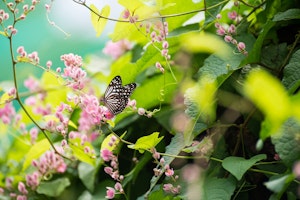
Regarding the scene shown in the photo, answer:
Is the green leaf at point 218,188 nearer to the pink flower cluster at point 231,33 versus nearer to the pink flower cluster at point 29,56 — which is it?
the pink flower cluster at point 231,33

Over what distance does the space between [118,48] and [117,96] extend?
617mm

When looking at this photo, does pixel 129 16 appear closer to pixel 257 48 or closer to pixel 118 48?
pixel 257 48

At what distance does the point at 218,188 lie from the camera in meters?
0.72

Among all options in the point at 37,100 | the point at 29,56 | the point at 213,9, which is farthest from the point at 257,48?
the point at 37,100

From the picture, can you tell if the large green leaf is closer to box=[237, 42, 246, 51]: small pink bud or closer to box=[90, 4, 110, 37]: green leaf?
box=[237, 42, 246, 51]: small pink bud

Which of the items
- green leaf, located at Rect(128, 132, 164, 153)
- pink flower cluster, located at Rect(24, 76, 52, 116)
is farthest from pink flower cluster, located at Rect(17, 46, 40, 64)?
pink flower cluster, located at Rect(24, 76, 52, 116)

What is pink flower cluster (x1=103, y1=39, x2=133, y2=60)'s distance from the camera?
1428mm

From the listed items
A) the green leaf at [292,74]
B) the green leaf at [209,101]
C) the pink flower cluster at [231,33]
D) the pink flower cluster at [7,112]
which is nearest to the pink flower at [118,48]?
the pink flower cluster at [7,112]

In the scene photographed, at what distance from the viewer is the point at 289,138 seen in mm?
625

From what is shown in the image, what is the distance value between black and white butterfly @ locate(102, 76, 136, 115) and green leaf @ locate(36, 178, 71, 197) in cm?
34

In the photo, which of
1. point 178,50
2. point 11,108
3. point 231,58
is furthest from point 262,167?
point 11,108

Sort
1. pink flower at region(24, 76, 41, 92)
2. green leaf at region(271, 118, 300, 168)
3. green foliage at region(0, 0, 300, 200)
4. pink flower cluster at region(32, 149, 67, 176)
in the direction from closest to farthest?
green leaf at region(271, 118, 300, 168) < green foliage at region(0, 0, 300, 200) < pink flower cluster at region(32, 149, 67, 176) < pink flower at region(24, 76, 41, 92)

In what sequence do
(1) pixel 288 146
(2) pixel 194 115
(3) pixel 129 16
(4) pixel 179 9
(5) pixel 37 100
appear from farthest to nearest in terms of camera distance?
(5) pixel 37 100, (4) pixel 179 9, (3) pixel 129 16, (2) pixel 194 115, (1) pixel 288 146

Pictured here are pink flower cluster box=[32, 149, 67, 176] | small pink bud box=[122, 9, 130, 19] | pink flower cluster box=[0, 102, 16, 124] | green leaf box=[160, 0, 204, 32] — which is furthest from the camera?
pink flower cluster box=[0, 102, 16, 124]
